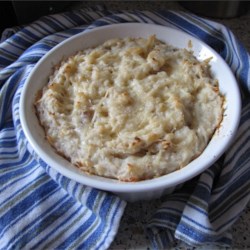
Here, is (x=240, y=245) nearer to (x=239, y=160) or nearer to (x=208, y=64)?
(x=239, y=160)

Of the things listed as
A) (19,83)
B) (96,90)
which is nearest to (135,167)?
(96,90)

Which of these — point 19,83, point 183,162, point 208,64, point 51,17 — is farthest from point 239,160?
point 51,17

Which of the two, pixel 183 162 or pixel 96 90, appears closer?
pixel 183 162

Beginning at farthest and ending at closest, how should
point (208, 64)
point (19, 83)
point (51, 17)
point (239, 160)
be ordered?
1. point (51, 17)
2. point (19, 83)
3. point (208, 64)
4. point (239, 160)

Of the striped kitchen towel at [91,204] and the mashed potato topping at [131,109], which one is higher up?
the mashed potato topping at [131,109]

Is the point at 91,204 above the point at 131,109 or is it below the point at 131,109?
below

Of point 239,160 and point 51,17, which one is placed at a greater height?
point 51,17

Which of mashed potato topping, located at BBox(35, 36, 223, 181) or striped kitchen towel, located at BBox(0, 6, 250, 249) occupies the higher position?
mashed potato topping, located at BBox(35, 36, 223, 181)

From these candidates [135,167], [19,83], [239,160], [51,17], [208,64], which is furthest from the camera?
[51,17]
